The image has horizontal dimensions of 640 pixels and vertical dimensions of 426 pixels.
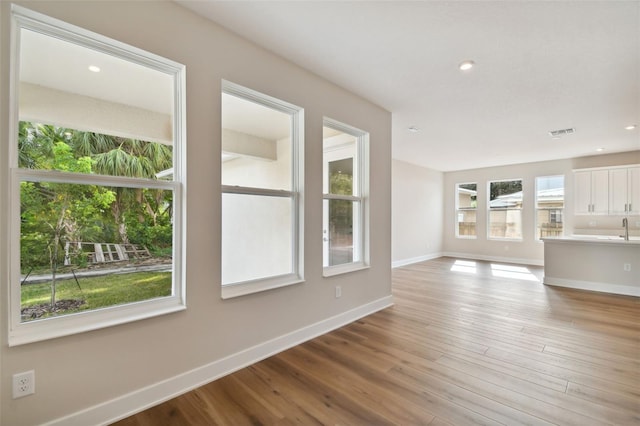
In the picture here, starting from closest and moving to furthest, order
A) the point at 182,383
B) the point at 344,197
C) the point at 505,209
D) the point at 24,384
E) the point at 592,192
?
the point at 24,384 < the point at 182,383 < the point at 344,197 < the point at 592,192 < the point at 505,209

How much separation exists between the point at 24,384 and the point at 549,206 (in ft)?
30.6

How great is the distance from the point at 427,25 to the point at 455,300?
3.60 metres

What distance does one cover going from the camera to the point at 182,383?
6.60 feet

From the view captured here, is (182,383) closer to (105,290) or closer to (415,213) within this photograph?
(105,290)

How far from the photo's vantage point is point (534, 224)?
7.41 metres

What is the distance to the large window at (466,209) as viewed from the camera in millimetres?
8477

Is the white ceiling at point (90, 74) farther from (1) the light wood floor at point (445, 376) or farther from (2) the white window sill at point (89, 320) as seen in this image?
(1) the light wood floor at point (445, 376)

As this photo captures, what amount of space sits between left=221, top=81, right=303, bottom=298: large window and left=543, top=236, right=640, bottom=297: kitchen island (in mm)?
5098

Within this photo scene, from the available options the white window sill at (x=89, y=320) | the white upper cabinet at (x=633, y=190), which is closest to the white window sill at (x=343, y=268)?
the white window sill at (x=89, y=320)

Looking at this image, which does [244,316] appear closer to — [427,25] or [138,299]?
[138,299]

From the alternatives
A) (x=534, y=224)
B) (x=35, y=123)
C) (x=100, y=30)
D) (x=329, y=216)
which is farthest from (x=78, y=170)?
(x=534, y=224)

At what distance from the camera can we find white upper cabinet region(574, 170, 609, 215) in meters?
6.03

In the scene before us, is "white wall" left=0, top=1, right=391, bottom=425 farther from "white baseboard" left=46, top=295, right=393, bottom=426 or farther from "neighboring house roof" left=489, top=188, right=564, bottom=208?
"neighboring house roof" left=489, top=188, right=564, bottom=208

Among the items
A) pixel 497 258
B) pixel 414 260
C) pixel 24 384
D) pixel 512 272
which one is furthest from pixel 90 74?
pixel 497 258
